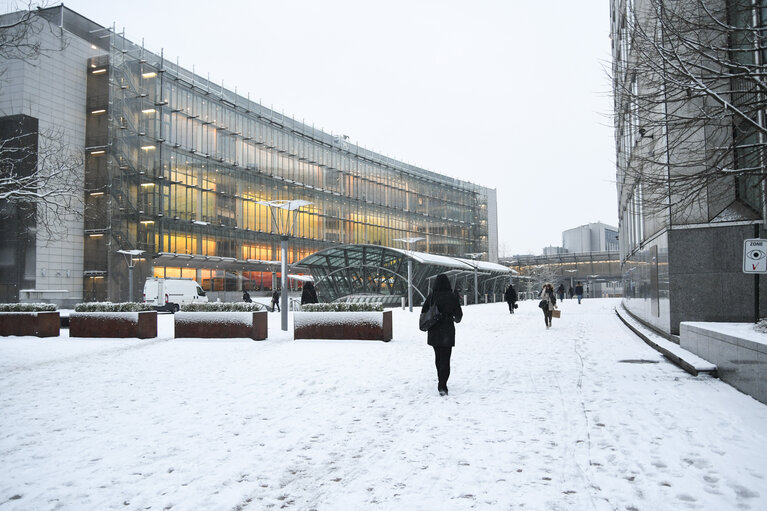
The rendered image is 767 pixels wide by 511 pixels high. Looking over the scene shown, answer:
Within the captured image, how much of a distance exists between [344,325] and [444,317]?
7.72 meters

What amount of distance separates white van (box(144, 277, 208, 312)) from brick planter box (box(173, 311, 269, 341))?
60.4ft

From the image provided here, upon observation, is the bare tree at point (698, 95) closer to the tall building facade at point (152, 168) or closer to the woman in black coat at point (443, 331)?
the woman in black coat at point (443, 331)

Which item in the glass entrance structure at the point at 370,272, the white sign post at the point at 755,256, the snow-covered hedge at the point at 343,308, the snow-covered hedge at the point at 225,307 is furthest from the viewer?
the glass entrance structure at the point at 370,272

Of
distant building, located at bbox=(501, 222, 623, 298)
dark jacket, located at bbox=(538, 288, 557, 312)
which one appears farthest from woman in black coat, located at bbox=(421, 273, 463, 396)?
distant building, located at bbox=(501, 222, 623, 298)

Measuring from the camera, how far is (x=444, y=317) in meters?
8.08

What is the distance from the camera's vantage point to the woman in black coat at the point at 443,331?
314 inches

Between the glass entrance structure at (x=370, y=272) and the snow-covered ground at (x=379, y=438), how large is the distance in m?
28.7

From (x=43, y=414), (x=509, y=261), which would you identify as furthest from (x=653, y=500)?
(x=509, y=261)

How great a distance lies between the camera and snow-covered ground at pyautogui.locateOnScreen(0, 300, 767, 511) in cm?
421

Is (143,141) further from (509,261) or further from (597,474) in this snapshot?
(509,261)

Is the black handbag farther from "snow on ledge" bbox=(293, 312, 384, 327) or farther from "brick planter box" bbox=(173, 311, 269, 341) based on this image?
"brick planter box" bbox=(173, 311, 269, 341)

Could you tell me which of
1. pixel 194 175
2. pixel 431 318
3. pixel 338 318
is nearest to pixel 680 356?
pixel 431 318

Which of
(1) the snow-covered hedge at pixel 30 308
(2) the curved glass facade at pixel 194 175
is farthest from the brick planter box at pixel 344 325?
(2) the curved glass facade at pixel 194 175

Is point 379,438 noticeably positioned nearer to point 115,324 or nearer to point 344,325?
point 344,325
